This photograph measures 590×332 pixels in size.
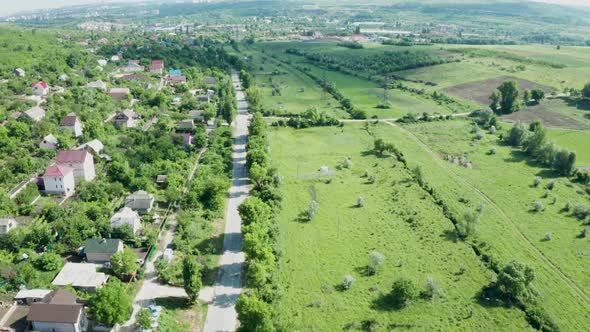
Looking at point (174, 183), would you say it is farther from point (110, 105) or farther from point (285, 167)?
point (110, 105)

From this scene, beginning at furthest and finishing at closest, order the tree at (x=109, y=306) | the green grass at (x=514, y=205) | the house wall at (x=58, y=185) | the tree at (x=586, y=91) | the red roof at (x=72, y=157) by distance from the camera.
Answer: the tree at (x=586, y=91) < the red roof at (x=72, y=157) < the house wall at (x=58, y=185) < the green grass at (x=514, y=205) < the tree at (x=109, y=306)

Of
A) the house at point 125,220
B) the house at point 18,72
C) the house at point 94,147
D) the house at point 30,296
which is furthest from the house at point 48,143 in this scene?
the house at point 18,72

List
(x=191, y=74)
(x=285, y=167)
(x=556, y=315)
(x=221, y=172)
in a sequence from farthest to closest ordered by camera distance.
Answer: (x=191, y=74)
(x=285, y=167)
(x=221, y=172)
(x=556, y=315)

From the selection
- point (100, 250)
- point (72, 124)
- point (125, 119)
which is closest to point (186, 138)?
point (125, 119)

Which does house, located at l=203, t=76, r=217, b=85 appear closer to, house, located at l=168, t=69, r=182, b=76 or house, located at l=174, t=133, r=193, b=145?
house, located at l=168, t=69, r=182, b=76

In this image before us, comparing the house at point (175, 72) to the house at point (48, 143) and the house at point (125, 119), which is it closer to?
the house at point (125, 119)

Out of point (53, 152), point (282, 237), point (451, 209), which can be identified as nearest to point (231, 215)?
point (282, 237)
